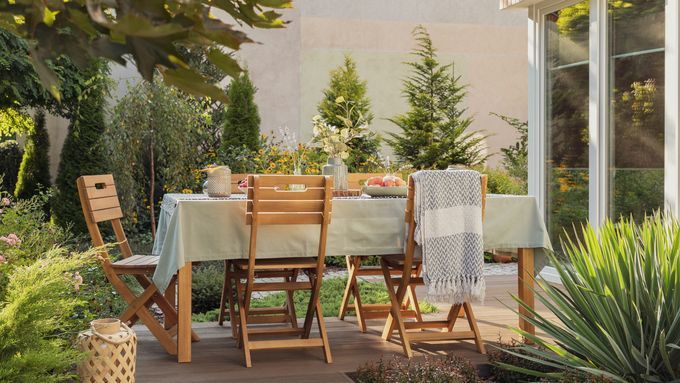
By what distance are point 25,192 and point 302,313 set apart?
6.14 meters

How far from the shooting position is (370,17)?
15750 mm

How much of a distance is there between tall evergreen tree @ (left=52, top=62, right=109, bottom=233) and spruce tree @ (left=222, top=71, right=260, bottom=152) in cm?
152

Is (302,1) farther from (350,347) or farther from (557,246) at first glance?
(350,347)

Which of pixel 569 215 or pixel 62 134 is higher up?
pixel 62 134

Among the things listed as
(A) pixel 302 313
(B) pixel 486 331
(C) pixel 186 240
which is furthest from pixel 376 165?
(C) pixel 186 240

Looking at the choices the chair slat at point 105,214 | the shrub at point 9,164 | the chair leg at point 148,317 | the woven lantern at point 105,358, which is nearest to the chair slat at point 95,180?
the chair slat at point 105,214

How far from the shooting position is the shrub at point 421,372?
12.0ft

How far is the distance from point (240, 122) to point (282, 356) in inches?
243

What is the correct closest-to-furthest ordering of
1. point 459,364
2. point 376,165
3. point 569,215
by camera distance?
point 459,364 < point 569,215 < point 376,165

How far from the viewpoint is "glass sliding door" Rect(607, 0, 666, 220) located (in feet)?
20.0

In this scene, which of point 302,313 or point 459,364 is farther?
point 302,313

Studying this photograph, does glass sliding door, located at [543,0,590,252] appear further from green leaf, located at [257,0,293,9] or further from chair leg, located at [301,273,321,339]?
green leaf, located at [257,0,293,9]

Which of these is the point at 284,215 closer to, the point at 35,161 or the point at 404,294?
the point at 404,294

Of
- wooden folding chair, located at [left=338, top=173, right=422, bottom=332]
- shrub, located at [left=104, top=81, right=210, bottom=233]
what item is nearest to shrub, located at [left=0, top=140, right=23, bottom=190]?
shrub, located at [left=104, top=81, right=210, bottom=233]
